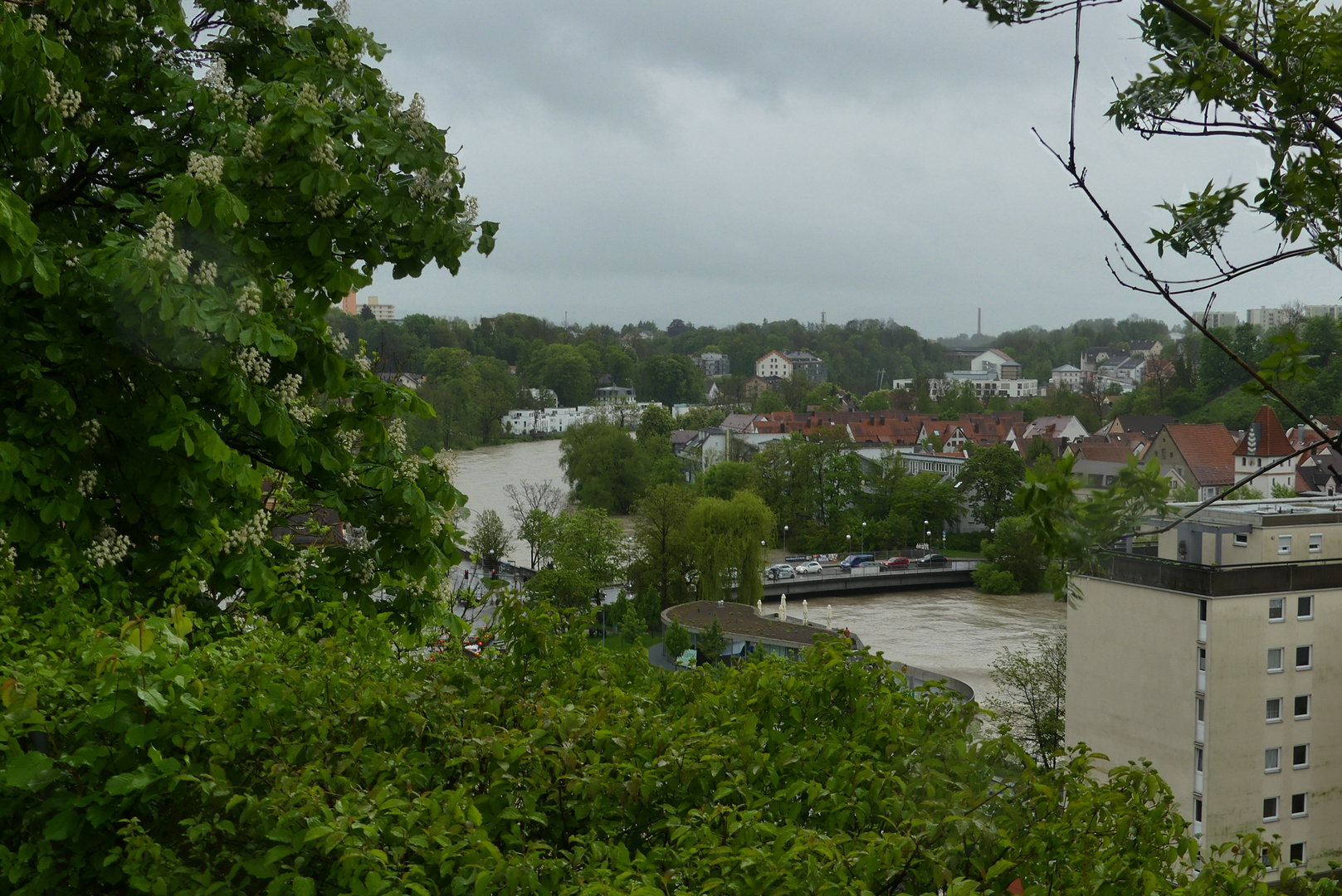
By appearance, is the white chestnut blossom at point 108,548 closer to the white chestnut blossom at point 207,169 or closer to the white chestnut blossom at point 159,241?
the white chestnut blossom at point 159,241

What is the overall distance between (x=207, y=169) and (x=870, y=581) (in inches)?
1387

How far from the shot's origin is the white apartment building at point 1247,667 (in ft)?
→ 54.5

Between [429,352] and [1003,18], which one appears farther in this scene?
[429,352]

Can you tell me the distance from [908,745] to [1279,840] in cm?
94

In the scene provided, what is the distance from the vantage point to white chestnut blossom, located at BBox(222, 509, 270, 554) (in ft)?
12.8

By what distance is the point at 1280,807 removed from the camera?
17250 mm

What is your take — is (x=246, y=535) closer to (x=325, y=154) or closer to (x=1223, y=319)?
(x=325, y=154)

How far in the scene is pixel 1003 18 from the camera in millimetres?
2191

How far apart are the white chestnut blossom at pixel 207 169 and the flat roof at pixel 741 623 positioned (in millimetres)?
20511

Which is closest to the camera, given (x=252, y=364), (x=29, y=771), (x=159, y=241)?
(x=29, y=771)

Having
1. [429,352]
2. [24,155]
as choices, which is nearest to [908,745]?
[24,155]

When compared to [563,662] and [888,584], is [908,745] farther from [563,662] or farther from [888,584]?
[888,584]

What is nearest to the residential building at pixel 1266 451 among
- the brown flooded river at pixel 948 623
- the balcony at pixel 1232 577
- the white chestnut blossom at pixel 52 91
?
the white chestnut blossom at pixel 52 91

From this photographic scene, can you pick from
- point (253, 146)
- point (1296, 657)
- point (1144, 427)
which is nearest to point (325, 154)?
point (253, 146)
